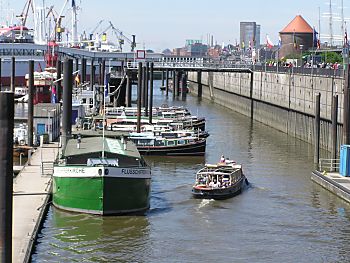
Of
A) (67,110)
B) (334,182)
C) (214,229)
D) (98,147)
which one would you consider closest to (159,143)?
(67,110)

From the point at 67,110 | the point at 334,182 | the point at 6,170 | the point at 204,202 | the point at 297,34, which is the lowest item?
the point at 204,202

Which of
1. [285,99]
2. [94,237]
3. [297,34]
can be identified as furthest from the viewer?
[297,34]

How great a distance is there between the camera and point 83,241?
110ft

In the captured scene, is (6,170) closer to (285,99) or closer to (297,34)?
(285,99)

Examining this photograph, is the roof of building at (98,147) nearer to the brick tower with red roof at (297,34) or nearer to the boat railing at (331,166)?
the boat railing at (331,166)

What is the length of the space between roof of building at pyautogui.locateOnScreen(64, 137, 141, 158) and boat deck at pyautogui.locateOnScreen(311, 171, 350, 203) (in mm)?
9965

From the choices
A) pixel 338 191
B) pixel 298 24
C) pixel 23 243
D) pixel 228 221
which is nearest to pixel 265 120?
pixel 338 191

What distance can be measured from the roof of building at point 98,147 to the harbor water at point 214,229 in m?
2.70

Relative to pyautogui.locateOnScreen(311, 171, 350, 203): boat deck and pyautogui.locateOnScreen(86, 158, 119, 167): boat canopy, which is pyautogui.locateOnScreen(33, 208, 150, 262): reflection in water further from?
pyautogui.locateOnScreen(311, 171, 350, 203): boat deck

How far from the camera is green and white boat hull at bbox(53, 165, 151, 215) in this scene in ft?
118

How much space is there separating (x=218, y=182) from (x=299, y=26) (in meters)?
149

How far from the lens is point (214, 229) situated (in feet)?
118

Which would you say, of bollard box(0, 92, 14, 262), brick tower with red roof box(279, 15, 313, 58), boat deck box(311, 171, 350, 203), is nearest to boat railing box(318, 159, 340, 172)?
boat deck box(311, 171, 350, 203)

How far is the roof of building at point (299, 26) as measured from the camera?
186 meters
